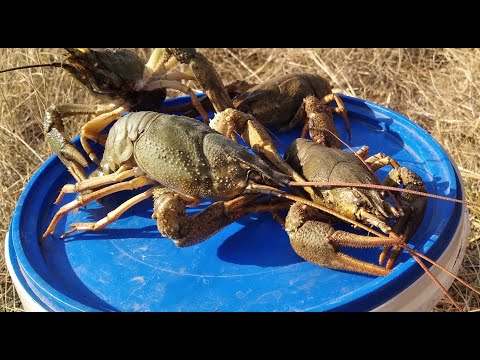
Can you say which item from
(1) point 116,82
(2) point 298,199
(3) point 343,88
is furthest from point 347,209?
(3) point 343,88

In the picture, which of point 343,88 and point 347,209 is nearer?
point 347,209

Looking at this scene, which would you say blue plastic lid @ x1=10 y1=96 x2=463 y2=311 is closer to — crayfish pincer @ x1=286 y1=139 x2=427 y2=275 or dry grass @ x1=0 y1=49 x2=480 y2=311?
crayfish pincer @ x1=286 y1=139 x2=427 y2=275

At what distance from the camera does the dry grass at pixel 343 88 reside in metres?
3.56

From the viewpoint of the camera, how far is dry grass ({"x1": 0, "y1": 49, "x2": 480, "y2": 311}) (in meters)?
3.56

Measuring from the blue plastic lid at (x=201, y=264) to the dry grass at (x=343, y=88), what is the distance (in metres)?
1.13

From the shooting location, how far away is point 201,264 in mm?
2086

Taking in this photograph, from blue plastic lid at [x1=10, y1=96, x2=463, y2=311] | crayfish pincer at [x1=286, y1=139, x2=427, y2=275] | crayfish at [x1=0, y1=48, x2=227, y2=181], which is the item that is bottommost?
blue plastic lid at [x1=10, y1=96, x2=463, y2=311]

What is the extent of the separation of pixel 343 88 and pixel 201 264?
97.1 inches

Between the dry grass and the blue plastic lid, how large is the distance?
3.71 ft

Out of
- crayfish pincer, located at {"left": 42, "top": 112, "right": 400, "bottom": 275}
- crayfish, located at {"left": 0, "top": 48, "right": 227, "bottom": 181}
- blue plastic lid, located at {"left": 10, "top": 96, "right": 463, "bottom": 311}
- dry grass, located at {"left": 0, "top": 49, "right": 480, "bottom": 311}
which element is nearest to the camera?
blue plastic lid, located at {"left": 10, "top": 96, "right": 463, "bottom": 311}

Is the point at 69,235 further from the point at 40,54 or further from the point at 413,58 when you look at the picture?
the point at 413,58

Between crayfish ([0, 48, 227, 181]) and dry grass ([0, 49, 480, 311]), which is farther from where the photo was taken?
dry grass ([0, 49, 480, 311])

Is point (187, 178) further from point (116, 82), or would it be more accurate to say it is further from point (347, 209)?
point (116, 82)

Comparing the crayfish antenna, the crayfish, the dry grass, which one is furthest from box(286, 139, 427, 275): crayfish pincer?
the dry grass
